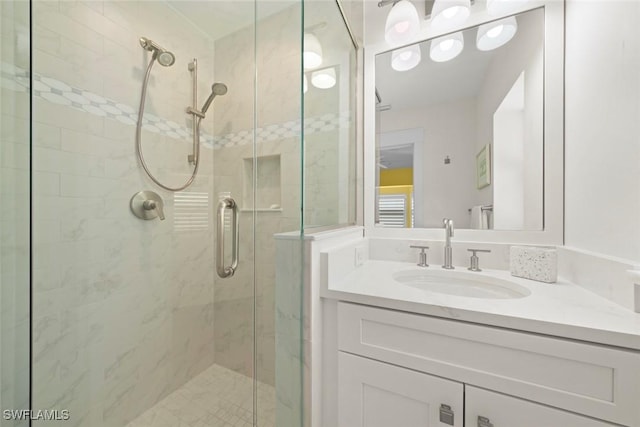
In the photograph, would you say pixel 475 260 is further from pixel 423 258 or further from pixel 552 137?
pixel 552 137

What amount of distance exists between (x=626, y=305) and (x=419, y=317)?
1.78 feet

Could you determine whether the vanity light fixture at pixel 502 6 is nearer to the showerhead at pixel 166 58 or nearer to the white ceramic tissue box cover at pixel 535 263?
the white ceramic tissue box cover at pixel 535 263

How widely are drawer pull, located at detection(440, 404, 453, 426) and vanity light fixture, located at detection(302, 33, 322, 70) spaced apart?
111cm

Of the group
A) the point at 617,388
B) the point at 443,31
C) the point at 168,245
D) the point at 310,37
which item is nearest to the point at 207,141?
the point at 168,245

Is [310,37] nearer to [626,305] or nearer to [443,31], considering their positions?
[443,31]

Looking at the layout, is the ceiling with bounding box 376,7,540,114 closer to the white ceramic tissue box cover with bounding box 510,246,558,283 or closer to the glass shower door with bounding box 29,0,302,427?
the glass shower door with bounding box 29,0,302,427

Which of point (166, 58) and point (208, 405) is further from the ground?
point (166, 58)

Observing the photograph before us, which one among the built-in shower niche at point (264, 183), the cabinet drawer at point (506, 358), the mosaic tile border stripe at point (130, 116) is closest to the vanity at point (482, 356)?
the cabinet drawer at point (506, 358)

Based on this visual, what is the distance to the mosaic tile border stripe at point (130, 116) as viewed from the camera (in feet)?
2.18

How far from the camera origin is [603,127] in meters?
0.77

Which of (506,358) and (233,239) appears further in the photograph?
(233,239)

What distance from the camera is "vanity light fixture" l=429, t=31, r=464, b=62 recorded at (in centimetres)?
117

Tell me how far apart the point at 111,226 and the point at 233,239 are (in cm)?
53

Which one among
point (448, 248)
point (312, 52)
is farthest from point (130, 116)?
point (448, 248)
